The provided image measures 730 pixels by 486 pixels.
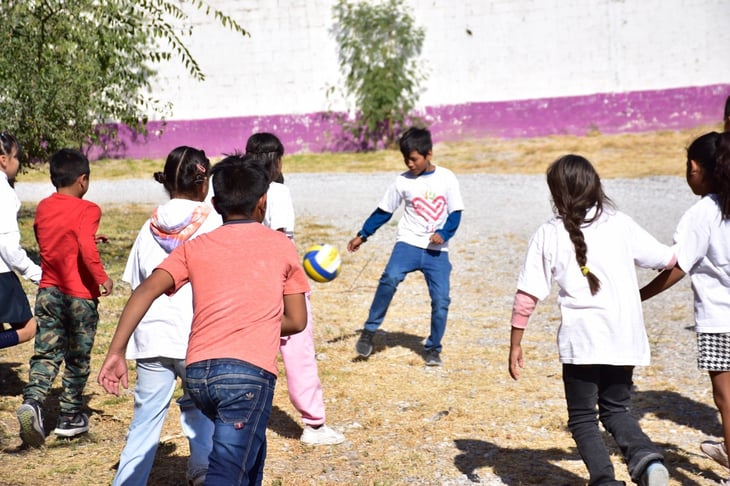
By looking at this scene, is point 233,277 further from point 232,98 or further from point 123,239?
point 232,98

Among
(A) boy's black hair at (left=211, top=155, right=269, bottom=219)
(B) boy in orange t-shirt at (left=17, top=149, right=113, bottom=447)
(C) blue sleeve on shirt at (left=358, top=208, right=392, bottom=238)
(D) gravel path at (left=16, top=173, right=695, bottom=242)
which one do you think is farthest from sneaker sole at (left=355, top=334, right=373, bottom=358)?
(D) gravel path at (left=16, top=173, right=695, bottom=242)

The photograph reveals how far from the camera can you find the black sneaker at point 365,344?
6883mm

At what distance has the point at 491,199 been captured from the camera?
1525 centimetres

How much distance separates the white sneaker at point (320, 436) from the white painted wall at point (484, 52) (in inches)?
651

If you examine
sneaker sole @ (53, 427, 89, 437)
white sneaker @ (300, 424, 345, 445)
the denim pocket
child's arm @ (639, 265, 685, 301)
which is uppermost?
child's arm @ (639, 265, 685, 301)

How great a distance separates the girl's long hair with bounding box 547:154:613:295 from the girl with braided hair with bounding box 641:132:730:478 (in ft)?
1.53

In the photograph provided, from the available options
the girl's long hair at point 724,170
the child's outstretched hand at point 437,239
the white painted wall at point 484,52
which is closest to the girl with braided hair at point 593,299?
the girl's long hair at point 724,170

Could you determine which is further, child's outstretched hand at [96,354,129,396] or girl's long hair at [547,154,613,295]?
girl's long hair at [547,154,613,295]

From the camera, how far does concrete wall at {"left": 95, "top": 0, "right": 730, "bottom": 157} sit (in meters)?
20.3

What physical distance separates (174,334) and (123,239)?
868 centimetres

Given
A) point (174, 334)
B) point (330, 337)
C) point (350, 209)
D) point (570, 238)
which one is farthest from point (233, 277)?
point (350, 209)

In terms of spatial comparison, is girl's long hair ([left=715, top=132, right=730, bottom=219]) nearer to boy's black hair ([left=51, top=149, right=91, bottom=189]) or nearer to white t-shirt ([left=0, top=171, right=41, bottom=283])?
boy's black hair ([left=51, top=149, right=91, bottom=189])

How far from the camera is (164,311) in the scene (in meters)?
4.04

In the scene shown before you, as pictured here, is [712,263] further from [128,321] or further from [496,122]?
[496,122]
